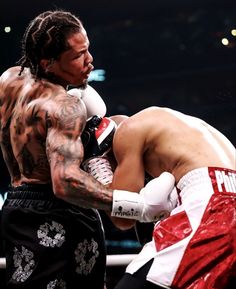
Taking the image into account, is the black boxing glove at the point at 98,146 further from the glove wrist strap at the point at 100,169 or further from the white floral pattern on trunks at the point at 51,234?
the white floral pattern on trunks at the point at 51,234

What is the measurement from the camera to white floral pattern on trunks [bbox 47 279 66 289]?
180cm

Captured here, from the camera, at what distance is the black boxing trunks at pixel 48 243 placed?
1812 millimetres

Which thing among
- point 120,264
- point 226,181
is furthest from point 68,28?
point 120,264

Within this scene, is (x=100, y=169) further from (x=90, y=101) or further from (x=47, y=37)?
(x=47, y=37)

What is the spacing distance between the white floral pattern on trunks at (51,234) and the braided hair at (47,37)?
47 centimetres

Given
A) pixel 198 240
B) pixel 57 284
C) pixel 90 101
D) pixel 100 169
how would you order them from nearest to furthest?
1. pixel 198 240
2. pixel 57 284
3. pixel 100 169
4. pixel 90 101

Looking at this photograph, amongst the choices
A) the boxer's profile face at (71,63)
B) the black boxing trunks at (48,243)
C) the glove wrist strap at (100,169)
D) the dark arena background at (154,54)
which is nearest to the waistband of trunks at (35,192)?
the black boxing trunks at (48,243)

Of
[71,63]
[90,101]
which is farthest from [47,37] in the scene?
[90,101]

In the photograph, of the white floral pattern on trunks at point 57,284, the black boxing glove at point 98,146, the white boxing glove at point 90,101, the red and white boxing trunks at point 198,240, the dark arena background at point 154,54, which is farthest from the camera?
the dark arena background at point 154,54

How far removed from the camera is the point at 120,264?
2.54m

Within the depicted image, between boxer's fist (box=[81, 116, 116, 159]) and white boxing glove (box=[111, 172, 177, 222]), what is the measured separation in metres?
0.27

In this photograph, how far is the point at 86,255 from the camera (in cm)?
186

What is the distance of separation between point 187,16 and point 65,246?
5.34 meters

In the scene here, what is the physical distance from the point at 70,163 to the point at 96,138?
11.7 inches
